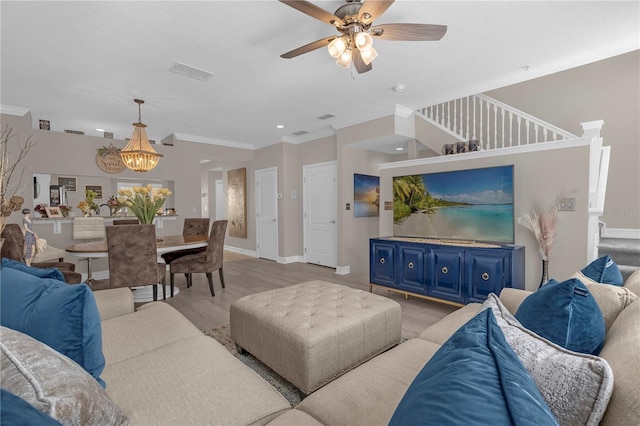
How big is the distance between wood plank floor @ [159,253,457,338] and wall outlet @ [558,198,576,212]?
154cm

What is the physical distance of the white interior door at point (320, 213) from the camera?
567 centimetres

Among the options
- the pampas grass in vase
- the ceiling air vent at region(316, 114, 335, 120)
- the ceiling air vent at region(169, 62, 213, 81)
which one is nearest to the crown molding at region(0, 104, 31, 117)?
the ceiling air vent at region(169, 62, 213, 81)

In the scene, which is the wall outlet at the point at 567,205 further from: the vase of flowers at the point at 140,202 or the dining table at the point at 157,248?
the vase of flowers at the point at 140,202

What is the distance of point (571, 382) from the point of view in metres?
0.65

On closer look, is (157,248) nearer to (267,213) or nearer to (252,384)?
(252,384)

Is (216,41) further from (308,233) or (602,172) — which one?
(602,172)

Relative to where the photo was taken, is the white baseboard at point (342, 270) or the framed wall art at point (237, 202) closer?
the white baseboard at point (342, 270)

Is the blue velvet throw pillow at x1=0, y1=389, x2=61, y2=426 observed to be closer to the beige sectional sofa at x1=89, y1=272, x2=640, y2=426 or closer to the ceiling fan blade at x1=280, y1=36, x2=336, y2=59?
the beige sectional sofa at x1=89, y1=272, x2=640, y2=426

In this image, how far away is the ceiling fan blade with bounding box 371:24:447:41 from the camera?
6.68ft

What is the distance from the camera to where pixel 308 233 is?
6.20m

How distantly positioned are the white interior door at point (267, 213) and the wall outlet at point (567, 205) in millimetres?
4881

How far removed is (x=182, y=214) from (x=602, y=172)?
678cm

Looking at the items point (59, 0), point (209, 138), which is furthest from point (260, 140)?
point (59, 0)

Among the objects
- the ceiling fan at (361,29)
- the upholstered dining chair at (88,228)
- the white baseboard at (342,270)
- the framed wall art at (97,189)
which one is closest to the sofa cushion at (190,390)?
the ceiling fan at (361,29)
